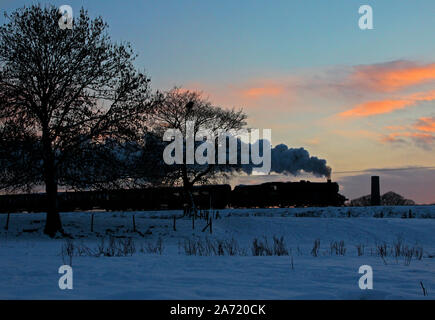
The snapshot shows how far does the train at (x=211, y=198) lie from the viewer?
49125 mm

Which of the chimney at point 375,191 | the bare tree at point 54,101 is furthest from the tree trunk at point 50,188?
the chimney at point 375,191

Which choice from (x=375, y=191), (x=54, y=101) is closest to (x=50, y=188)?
(x=54, y=101)

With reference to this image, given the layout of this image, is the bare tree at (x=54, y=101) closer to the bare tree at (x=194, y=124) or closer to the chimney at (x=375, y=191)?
the bare tree at (x=194, y=124)

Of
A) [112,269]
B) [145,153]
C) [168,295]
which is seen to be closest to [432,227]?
[145,153]

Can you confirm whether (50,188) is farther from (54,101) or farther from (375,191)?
(375,191)

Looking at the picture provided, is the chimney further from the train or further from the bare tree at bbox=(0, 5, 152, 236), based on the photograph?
the bare tree at bbox=(0, 5, 152, 236)

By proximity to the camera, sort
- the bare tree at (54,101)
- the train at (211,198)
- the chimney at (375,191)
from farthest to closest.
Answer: the chimney at (375,191), the train at (211,198), the bare tree at (54,101)

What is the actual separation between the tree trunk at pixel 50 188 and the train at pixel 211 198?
20055mm

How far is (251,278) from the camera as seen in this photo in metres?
8.41

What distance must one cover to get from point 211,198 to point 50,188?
24332mm

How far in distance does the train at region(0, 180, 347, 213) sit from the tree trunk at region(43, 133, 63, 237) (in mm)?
20055

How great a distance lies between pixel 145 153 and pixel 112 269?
19.0 metres

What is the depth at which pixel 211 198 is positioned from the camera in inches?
1959

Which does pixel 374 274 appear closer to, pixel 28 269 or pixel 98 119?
pixel 28 269
